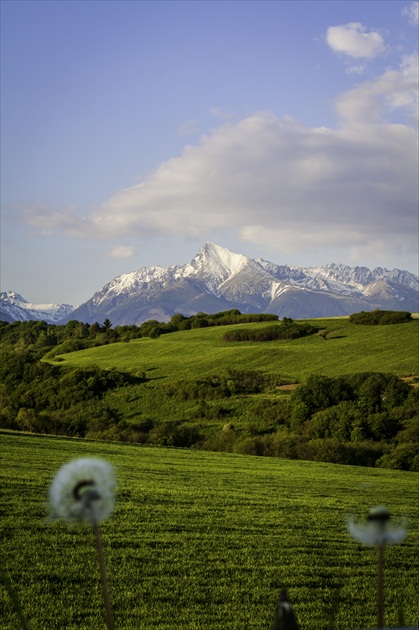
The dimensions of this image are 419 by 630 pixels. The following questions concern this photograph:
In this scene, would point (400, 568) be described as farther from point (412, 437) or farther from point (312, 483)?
point (412, 437)

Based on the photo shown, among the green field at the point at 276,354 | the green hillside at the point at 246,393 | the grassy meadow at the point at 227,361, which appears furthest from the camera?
the green field at the point at 276,354

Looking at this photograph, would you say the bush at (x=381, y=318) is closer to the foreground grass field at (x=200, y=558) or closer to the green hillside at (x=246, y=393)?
the green hillside at (x=246, y=393)

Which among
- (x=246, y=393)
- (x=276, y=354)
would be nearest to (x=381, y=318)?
(x=276, y=354)

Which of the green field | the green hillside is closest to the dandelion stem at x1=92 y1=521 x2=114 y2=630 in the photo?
the green hillside

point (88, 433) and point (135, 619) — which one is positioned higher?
point (135, 619)

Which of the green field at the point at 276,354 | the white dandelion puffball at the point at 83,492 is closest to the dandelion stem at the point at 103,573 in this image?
the white dandelion puffball at the point at 83,492

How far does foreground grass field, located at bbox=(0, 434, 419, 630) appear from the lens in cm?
1127

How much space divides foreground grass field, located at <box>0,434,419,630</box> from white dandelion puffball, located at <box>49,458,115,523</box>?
3798 millimetres

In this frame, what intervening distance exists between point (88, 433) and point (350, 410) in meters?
21.6

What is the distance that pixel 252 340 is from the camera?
96.6m

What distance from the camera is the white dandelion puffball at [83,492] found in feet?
5.50

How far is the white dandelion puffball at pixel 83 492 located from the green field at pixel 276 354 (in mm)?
68781

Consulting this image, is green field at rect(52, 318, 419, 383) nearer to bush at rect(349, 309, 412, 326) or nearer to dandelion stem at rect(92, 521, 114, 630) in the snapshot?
bush at rect(349, 309, 412, 326)

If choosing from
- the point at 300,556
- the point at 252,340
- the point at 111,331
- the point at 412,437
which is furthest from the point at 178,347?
the point at 300,556
